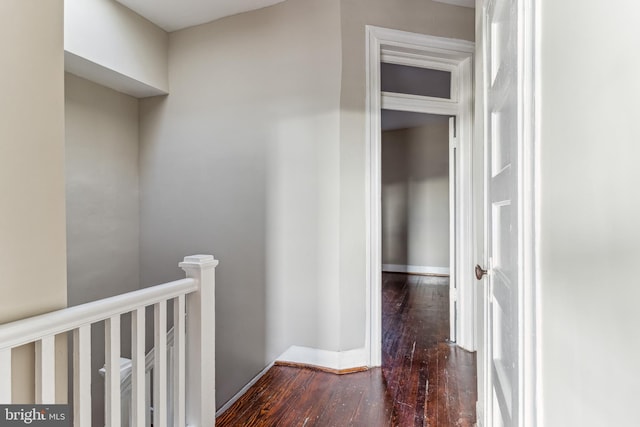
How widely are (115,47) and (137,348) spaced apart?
2.40m

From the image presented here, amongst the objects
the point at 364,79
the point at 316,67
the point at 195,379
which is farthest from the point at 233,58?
the point at 195,379

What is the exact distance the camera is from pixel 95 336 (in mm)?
2721

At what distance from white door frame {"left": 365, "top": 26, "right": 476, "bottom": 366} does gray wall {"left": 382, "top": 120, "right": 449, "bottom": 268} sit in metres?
2.91

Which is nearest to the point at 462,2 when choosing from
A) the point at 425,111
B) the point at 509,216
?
the point at 425,111

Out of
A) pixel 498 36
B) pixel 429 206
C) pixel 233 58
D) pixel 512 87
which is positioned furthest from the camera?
pixel 429 206

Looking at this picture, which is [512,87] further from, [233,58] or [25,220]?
[233,58]

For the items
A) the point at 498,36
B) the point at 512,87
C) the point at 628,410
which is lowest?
the point at 628,410

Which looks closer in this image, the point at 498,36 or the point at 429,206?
the point at 498,36

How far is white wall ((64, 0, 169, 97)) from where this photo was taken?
2.28 m

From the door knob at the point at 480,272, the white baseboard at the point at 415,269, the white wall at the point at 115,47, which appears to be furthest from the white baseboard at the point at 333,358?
the white baseboard at the point at 415,269

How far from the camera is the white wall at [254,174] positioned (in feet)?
7.68

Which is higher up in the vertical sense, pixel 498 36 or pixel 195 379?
pixel 498 36

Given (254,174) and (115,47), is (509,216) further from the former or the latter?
(115,47)

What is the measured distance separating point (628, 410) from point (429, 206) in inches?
215
